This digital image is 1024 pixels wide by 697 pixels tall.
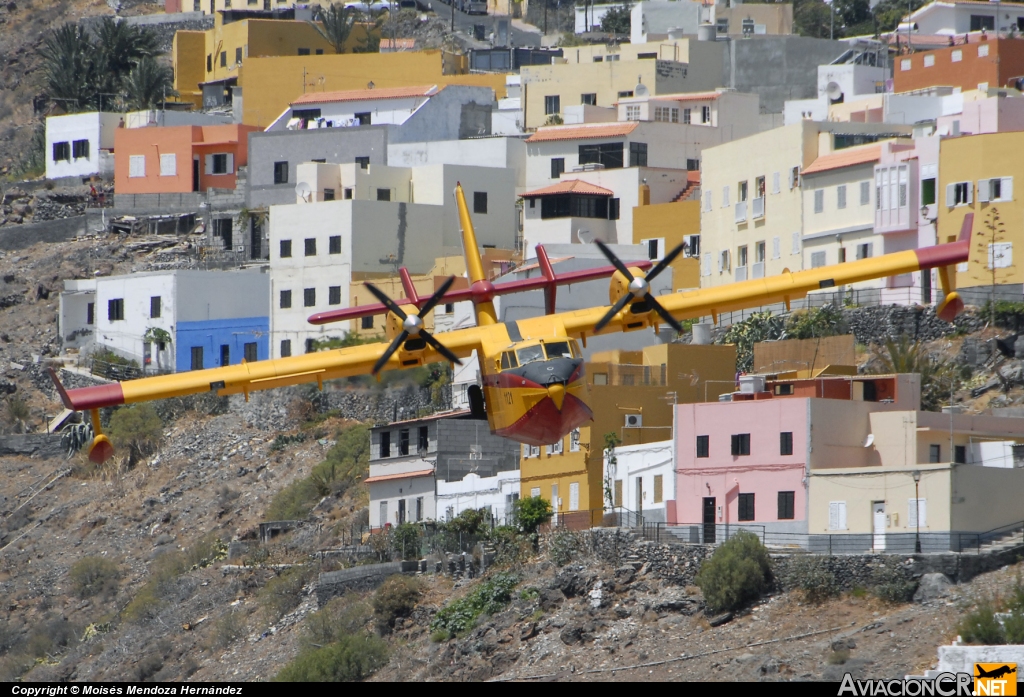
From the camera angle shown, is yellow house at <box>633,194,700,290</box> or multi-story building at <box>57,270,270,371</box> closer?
yellow house at <box>633,194,700,290</box>

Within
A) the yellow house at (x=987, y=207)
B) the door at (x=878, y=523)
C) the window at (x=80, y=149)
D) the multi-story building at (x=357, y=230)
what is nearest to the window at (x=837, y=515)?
the door at (x=878, y=523)

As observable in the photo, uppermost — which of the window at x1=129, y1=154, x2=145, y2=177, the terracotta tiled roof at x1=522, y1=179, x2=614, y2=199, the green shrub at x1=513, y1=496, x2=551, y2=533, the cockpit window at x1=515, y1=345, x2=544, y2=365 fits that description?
the window at x1=129, y1=154, x2=145, y2=177

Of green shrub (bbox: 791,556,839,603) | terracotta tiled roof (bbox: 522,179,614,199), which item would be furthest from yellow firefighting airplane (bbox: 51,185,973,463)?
terracotta tiled roof (bbox: 522,179,614,199)

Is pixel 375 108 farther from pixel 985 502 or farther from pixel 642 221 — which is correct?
pixel 985 502

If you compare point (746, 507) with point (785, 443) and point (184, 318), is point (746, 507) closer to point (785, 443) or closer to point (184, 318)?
point (785, 443)

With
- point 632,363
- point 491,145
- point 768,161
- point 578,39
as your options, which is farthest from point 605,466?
point 578,39

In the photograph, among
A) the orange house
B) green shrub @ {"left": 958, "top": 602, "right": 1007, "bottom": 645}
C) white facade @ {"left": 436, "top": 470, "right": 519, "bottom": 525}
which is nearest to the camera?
green shrub @ {"left": 958, "top": 602, "right": 1007, "bottom": 645}

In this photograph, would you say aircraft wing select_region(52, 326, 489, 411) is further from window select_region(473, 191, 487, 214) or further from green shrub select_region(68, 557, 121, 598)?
window select_region(473, 191, 487, 214)
